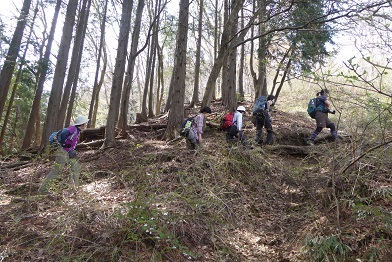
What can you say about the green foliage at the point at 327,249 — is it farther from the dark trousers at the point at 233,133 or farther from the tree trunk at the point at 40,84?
the tree trunk at the point at 40,84

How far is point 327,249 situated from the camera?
3.34 meters

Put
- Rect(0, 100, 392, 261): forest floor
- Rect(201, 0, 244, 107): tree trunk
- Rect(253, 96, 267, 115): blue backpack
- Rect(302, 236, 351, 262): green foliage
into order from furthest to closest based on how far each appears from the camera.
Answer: Rect(201, 0, 244, 107): tree trunk, Rect(253, 96, 267, 115): blue backpack, Rect(0, 100, 392, 261): forest floor, Rect(302, 236, 351, 262): green foliage

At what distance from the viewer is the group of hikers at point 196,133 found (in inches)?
217

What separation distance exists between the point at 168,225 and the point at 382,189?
301cm

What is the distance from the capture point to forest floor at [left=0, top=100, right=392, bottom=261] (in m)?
3.55

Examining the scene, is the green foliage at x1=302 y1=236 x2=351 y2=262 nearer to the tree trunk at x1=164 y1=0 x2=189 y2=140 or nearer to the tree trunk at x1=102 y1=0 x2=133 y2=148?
the tree trunk at x1=164 y1=0 x2=189 y2=140

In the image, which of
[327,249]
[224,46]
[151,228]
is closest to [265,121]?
[224,46]

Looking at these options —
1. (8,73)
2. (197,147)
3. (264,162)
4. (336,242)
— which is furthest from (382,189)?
(8,73)

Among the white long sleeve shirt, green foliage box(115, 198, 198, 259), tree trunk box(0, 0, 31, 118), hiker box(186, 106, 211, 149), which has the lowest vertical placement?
green foliage box(115, 198, 198, 259)

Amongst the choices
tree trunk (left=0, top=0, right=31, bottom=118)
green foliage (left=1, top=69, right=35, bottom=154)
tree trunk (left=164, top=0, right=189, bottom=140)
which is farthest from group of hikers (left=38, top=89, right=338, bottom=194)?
green foliage (left=1, top=69, right=35, bottom=154)

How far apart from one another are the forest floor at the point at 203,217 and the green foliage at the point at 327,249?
1cm

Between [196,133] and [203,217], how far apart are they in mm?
2927

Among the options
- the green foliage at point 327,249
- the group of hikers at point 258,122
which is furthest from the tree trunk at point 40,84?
the green foliage at point 327,249

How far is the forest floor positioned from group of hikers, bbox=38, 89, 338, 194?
35 centimetres
